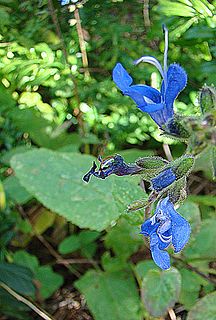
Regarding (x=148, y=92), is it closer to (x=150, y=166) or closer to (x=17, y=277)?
(x=150, y=166)

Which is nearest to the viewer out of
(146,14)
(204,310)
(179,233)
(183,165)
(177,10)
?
(179,233)

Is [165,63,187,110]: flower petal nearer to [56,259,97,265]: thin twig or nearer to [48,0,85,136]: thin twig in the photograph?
[48,0,85,136]: thin twig

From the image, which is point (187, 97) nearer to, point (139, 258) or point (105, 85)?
point (105, 85)

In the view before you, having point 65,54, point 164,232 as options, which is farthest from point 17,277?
point 164,232

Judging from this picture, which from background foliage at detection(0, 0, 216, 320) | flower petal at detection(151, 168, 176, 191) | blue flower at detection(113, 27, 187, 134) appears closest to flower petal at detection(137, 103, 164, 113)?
blue flower at detection(113, 27, 187, 134)

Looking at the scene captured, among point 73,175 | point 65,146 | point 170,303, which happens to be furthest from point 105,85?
point 170,303

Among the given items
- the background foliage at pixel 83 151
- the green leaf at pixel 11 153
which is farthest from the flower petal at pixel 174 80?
the green leaf at pixel 11 153

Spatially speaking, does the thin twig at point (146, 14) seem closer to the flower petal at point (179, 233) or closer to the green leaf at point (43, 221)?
the green leaf at point (43, 221)
